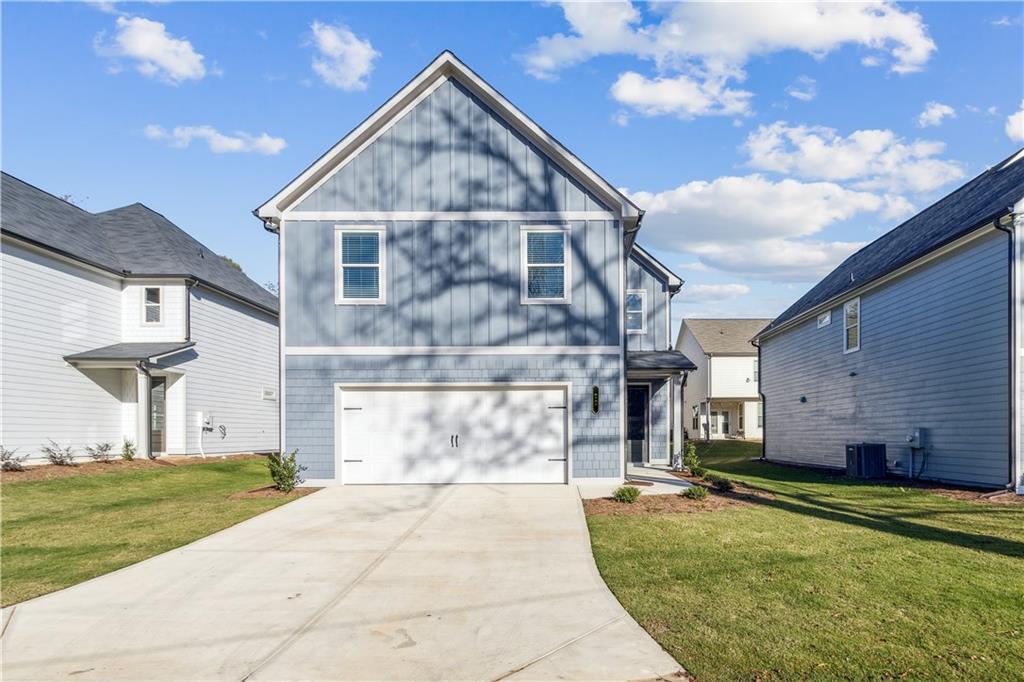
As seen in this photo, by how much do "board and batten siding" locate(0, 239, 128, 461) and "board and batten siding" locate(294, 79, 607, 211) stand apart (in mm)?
8372

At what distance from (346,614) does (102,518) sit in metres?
7.52

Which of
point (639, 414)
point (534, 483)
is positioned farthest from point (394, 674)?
point (639, 414)

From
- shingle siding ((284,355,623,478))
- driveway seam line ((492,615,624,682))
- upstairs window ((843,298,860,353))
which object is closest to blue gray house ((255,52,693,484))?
shingle siding ((284,355,623,478))

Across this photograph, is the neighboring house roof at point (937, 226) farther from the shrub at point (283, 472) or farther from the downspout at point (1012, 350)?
the shrub at point (283, 472)

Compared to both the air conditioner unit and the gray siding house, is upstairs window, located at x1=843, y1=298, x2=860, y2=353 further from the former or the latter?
the air conditioner unit

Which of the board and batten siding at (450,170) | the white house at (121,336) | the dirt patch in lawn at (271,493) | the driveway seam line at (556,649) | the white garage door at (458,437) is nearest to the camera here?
Answer: the driveway seam line at (556,649)

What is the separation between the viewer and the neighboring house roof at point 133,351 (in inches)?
763

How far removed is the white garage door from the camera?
50.1ft

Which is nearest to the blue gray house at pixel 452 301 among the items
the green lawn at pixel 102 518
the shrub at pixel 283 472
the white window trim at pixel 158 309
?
the shrub at pixel 283 472

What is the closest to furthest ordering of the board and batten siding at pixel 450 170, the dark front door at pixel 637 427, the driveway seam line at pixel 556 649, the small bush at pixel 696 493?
the driveway seam line at pixel 556 649
the small bush at pixel 696 493
the board and batten siding at pixel 450 170
the dark front door at pixel 637 427

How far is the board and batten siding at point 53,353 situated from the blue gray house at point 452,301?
303 inches

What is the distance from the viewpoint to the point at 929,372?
16641 mm

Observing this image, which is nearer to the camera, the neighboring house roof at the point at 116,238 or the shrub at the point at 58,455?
the shrub at the point at 58,455

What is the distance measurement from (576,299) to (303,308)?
19.4 feet
